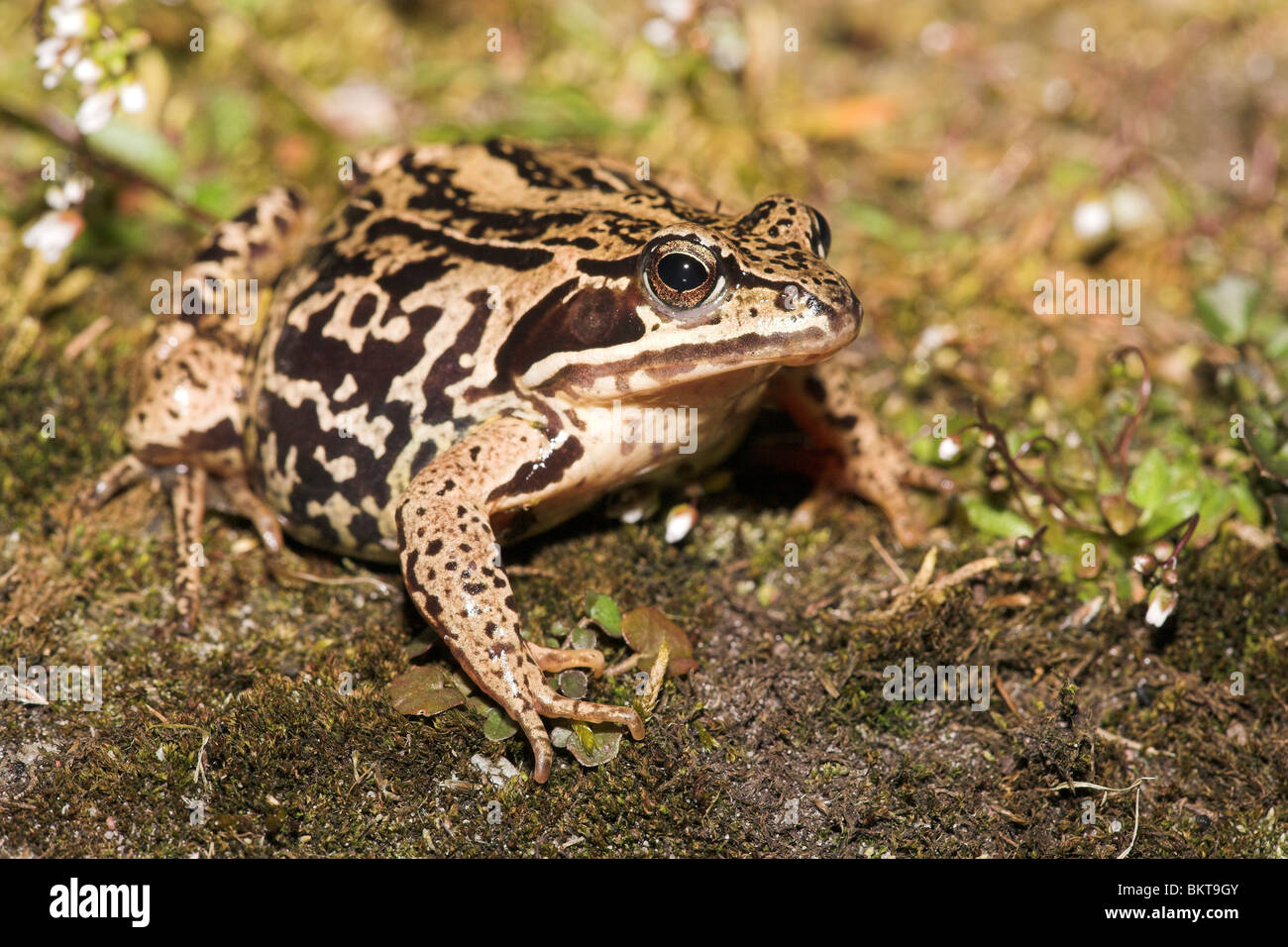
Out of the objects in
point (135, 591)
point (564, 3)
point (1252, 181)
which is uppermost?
point (564, 3)

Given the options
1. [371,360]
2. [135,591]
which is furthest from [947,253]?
[135,591]

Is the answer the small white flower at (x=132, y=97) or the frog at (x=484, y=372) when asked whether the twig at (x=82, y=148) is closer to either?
the small white flower at (x=132, y=97)

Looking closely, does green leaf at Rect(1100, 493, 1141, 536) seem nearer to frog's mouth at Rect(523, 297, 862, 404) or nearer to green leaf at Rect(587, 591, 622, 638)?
frog's mouth at Rect(523, 297, 862, 404)

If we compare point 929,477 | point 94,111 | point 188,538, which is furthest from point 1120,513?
point 94,111

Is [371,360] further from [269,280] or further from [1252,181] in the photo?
[1252,181]

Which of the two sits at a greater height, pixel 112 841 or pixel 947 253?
pixel 947 253

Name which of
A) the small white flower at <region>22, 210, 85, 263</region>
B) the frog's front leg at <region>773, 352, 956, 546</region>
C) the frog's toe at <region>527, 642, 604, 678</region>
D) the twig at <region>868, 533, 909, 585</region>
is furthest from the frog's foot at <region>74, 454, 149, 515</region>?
the twig at <region>868, 533, 909, 585</region>

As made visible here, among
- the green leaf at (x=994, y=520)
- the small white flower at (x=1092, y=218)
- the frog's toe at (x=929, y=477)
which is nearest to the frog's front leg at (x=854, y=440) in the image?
the frog's toe at (x=929, y=477)
